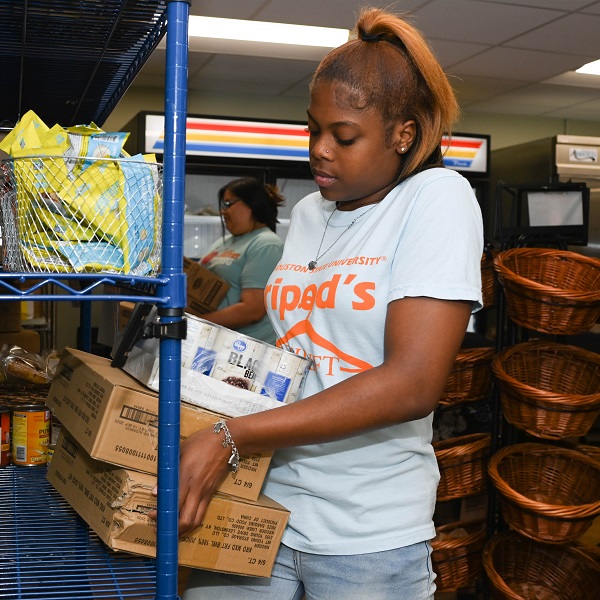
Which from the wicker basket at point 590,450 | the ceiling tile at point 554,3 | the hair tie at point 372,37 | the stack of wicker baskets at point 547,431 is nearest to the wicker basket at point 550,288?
the stack of wicker baskets at point 547,431

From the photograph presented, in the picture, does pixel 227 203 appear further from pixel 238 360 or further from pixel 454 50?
pixel 238 360

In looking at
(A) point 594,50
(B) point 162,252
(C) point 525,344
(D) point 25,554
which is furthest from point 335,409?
(A) point 594,50

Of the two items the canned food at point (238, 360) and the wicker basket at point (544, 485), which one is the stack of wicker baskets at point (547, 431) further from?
the canned food at point (238, 360)

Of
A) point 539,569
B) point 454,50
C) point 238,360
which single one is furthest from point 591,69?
point 238,360

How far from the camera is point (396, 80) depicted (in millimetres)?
1271

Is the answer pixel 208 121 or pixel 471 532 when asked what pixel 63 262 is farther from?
pixel 208 121

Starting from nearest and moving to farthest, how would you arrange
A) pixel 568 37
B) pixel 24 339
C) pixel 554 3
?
pixel 24 339 → pixel 554 3 → pixel 568 37

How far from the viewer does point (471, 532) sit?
3266 mm

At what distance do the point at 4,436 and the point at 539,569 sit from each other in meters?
2.11

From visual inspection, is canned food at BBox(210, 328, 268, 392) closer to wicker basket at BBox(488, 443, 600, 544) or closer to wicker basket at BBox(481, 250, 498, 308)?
wicker basket at BBox(488, 443, 600, 544)

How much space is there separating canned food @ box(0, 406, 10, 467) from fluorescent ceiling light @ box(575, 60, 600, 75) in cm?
546

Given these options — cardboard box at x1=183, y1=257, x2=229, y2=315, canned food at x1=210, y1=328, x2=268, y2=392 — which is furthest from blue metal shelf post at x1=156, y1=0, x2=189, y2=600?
cardboard box at x1=183, y1=257, x2=229, y2=315

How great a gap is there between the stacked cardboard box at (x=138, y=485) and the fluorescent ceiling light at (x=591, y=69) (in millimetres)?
5583

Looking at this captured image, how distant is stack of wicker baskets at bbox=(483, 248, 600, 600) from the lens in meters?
2.65
